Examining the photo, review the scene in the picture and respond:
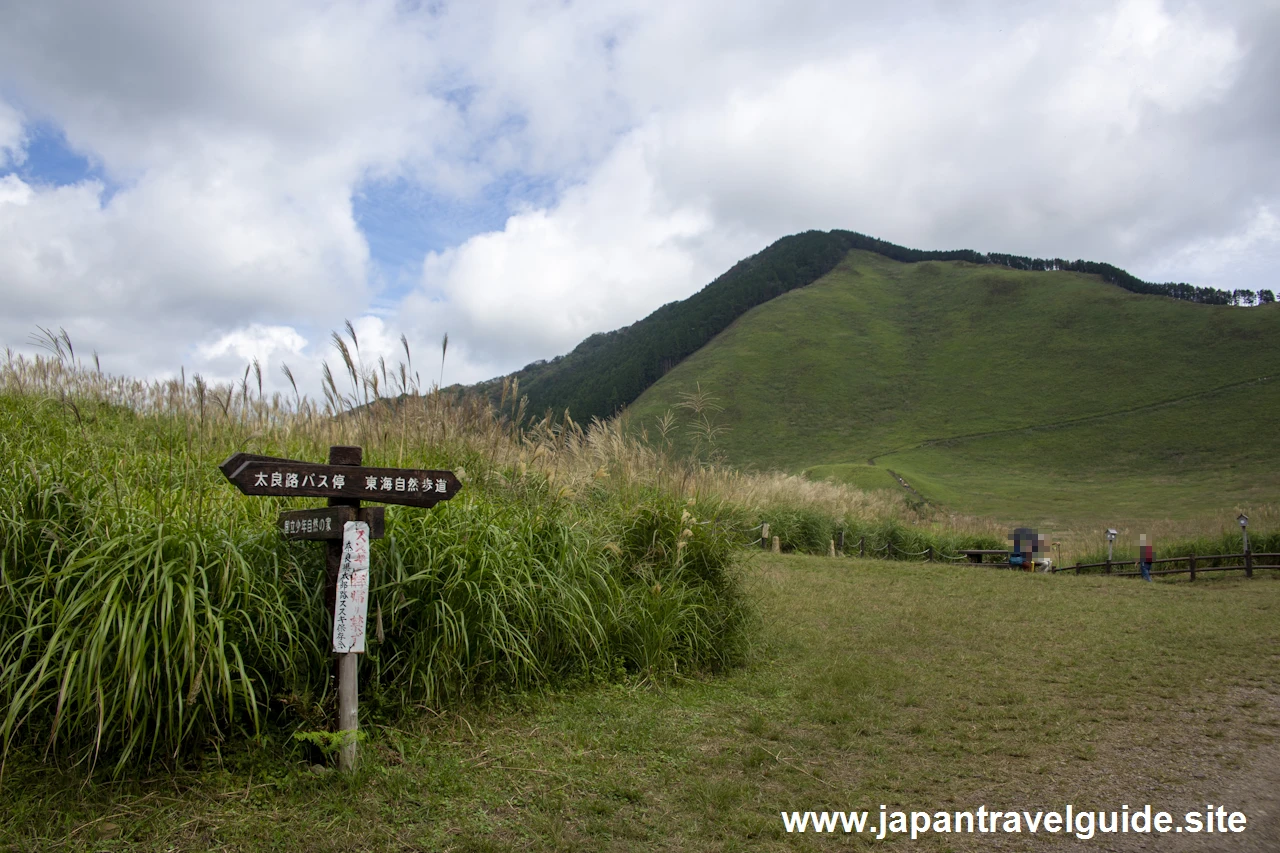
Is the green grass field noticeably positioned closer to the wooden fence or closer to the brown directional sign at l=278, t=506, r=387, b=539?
the wooden fence

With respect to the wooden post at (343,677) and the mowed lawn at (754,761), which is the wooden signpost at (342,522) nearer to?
the wooden post at (343,677)

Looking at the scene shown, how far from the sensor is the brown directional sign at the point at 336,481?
312cm

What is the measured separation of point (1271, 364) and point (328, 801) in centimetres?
8610

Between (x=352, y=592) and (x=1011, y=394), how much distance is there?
81.2 m

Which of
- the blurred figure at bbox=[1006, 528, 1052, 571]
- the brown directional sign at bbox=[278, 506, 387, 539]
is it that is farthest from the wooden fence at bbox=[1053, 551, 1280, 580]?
the brown directional sign at bbox=[278, 506, 387, 539]

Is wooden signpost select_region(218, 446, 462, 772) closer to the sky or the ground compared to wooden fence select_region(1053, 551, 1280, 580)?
closer to the sky

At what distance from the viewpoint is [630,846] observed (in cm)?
297

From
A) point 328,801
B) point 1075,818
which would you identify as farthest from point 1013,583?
point 328,801

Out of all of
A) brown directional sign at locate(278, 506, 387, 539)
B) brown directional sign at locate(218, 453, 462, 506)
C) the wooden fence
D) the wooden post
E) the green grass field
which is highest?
the green grass field

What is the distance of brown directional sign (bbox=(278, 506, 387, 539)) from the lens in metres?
3.32

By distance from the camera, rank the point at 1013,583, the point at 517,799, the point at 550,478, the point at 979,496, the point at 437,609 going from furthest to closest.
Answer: the point at 979,496 → the point at 1013,583 → the point at 550,478 → the point at 437,609 → the point at 517,799

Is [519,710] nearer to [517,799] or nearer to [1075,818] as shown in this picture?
[517,799]

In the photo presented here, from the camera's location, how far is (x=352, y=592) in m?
3.26

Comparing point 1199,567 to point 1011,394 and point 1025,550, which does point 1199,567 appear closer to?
point 1025,550
